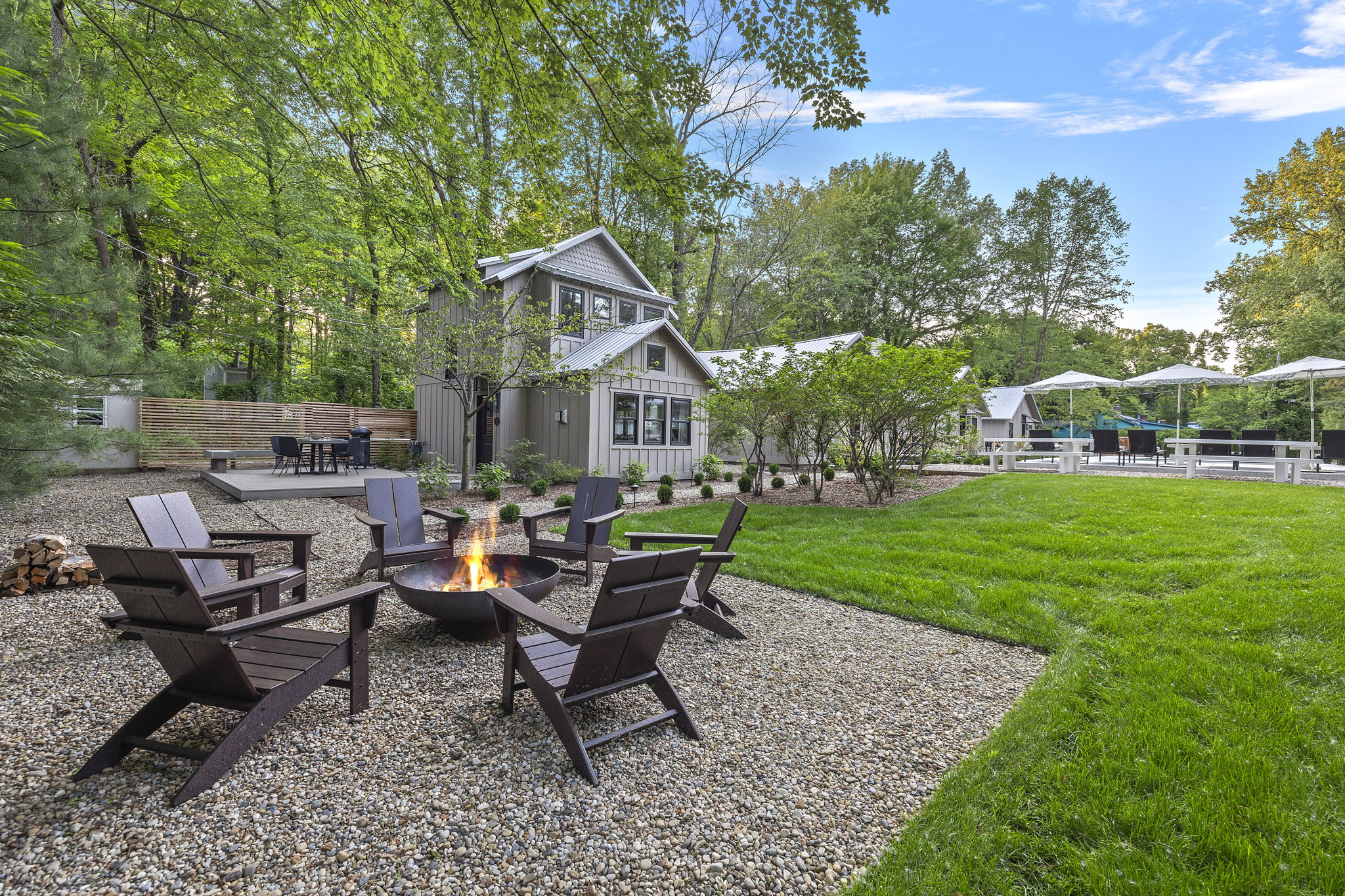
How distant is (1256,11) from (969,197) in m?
22.9

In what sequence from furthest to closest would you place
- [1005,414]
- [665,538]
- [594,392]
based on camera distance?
[1005,414] → [594,392] → [665,538]

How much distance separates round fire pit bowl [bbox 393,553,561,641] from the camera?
3.38m

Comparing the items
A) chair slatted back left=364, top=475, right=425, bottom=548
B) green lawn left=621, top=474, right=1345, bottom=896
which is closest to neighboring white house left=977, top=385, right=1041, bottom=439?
green lawn left=621, top=474, right=1345, bottom=896

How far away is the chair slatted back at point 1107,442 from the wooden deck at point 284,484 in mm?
18832

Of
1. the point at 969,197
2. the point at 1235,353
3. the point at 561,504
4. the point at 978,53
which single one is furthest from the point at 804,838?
the point at 1235,353

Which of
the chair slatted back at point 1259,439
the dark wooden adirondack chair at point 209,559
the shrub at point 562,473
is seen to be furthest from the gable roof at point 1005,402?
the dark wooden adirondack chair at point 209,559

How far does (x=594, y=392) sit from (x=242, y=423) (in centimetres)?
1083

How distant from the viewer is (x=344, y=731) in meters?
2.58

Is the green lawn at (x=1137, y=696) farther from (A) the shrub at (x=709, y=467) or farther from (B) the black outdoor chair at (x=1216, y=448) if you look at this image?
(B) the black outdoor chair at (x=1216, y=448)

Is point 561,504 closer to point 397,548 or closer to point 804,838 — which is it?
point 397,548

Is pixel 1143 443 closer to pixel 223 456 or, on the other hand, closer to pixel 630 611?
pixel 630 611

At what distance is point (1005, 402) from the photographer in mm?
25766

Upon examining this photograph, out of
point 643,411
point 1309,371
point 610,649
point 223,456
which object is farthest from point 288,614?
point 1309,371

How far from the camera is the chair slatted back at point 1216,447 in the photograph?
1271cm
